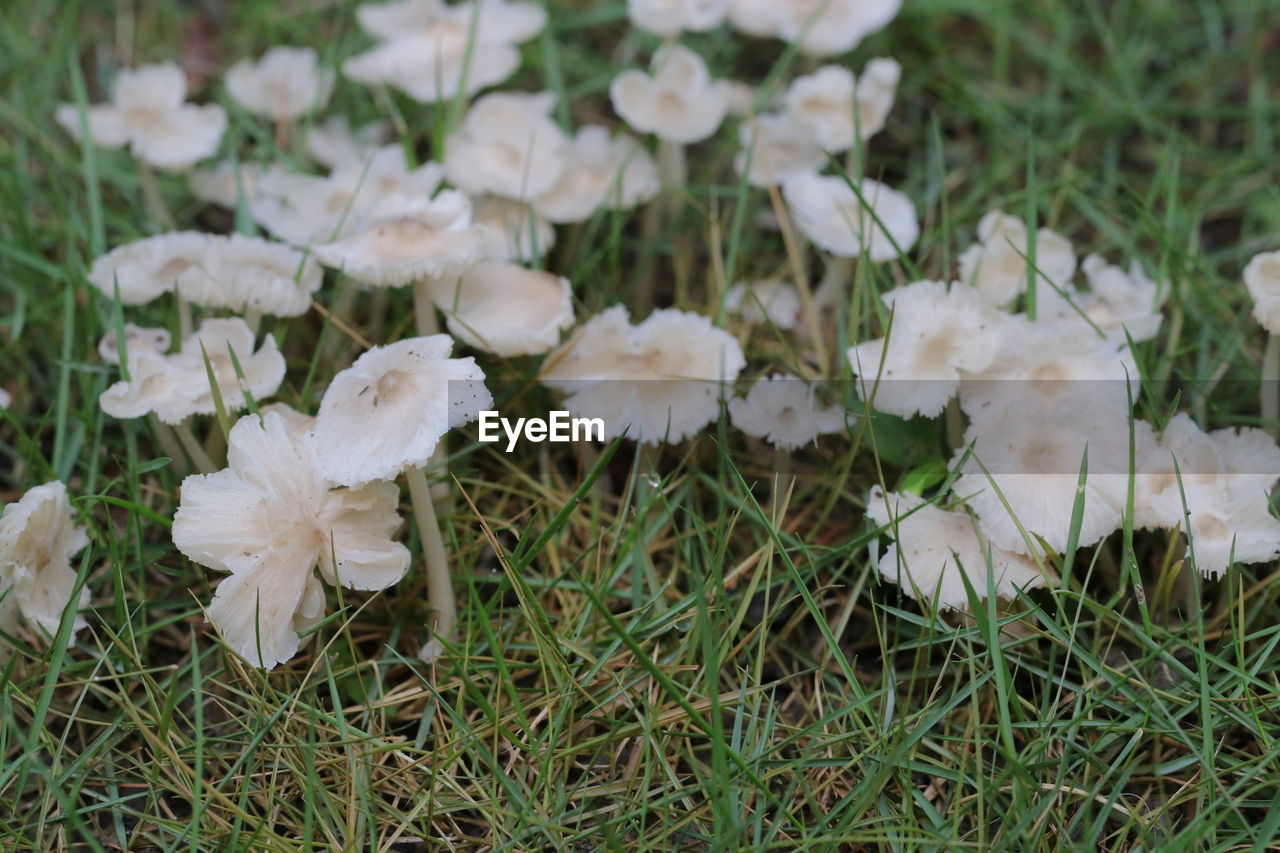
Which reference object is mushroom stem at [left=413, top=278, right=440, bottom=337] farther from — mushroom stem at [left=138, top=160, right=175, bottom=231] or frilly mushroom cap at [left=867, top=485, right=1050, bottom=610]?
frilly mushroom cap at [left=867, top=485, right=1050, bottom=610]

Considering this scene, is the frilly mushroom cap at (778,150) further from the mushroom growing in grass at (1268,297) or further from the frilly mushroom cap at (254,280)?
the frilly mushroom cap at (254,280)

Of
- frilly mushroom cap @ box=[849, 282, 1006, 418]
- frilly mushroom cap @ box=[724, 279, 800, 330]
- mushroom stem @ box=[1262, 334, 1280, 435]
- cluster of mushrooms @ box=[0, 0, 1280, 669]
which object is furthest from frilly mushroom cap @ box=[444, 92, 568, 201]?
mushroom stem @ box=[1262, 334, 1280, 435]

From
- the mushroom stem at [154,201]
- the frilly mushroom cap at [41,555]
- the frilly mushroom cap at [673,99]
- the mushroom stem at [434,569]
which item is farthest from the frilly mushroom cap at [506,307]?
the mushroom stem at [154,201]

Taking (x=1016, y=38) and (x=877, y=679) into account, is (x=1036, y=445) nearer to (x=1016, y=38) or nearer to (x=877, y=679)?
(x=877, y=679)

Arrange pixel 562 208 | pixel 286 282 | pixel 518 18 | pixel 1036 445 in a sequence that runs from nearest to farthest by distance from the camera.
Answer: pixel 1036 445
pixel 286 282
pixel 562 208
pixel 518 18

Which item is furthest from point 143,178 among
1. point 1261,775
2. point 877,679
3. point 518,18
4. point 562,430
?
point 1261,775

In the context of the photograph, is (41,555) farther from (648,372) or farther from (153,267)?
(648,372)

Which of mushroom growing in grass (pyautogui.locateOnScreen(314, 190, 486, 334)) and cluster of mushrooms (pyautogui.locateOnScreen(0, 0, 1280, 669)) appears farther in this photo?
mushroom growing in grass (pyautogui.locateOnScreen(314, 190, 486, 334))

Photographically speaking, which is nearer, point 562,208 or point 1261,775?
point 1261,775
